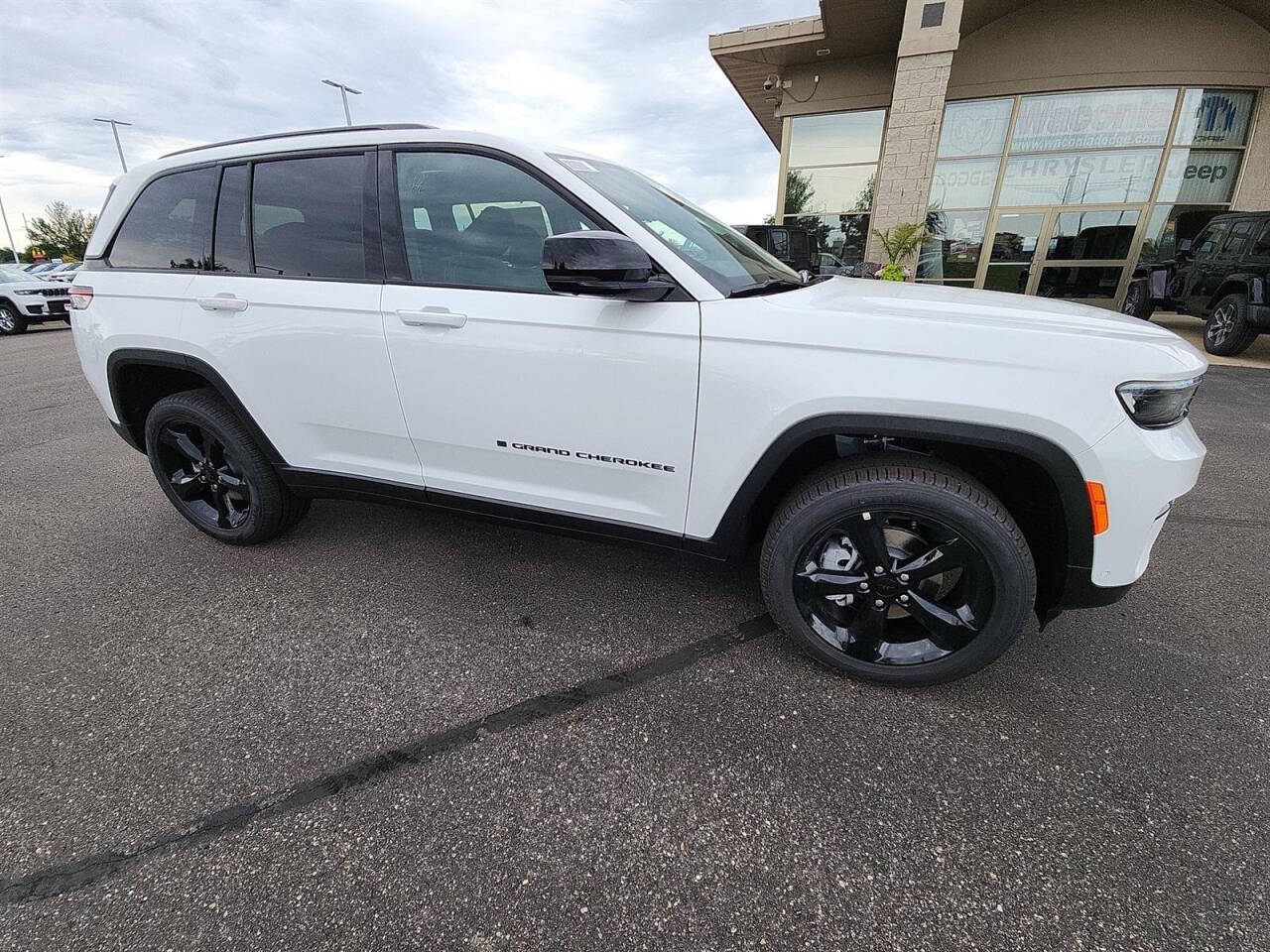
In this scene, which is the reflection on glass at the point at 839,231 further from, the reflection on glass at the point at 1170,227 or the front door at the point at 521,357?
the front door at the point at 521,357

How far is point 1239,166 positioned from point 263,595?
1635 centimetres

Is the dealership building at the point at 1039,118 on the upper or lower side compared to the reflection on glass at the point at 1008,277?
upper

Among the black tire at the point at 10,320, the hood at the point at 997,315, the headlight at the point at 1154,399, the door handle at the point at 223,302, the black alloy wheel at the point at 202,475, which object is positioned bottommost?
the black tire at the point at 10,320

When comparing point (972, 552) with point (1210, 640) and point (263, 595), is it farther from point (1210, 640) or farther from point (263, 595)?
point (263, 595)

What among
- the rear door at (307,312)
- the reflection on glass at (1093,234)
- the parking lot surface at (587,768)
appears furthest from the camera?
the reflection on glass at (1093,234)

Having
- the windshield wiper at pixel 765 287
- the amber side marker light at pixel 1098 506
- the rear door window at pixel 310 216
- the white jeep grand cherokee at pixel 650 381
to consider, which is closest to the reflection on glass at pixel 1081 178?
the white jeep grand cherokee at pixel 650 381

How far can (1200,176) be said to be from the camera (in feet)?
36.6

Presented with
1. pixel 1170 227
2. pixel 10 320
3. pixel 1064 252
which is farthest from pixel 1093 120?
pixel 10 320

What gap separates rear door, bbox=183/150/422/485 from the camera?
2.31 metres

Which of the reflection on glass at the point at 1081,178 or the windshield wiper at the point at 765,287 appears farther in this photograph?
the reflection on glass at the point at 1081,178

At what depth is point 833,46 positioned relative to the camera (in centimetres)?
1187

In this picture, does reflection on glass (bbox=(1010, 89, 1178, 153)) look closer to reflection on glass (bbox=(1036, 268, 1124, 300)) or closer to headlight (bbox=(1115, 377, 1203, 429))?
reflection on glass (bbox=(1036, 268, 1124, 300))

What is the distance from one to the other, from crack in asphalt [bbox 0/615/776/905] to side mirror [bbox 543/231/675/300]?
130cm

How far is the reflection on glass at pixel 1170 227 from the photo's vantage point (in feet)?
36.2
